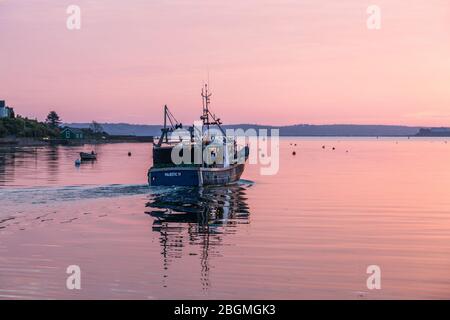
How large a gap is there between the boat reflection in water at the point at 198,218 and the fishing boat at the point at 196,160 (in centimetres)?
99

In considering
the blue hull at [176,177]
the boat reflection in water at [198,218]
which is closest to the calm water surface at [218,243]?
the boat reflection in water at [198,218]

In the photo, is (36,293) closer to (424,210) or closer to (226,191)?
(424,210)

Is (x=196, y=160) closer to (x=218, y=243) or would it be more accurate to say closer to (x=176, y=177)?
(x=176, y=177)

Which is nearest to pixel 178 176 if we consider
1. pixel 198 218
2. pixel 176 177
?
pixel 176 177

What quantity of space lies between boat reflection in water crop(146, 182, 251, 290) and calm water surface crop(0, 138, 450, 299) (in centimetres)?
8

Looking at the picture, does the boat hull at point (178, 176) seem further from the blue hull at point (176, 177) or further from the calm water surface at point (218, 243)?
the calm water surface at point (218, 243)

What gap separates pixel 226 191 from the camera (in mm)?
56312

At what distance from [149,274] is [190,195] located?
28739 millimetres

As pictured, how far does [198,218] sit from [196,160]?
65.6 ft

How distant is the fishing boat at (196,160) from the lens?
53.9 meters

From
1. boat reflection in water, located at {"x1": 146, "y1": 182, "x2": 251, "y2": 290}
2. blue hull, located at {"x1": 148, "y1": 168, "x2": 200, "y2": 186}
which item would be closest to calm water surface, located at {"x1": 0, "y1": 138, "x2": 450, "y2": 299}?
boat reflection in water, located at {"x1": 146, "y1": 182, "x2": 251, "y2": 290}

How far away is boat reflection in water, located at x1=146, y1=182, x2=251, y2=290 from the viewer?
87.0ft

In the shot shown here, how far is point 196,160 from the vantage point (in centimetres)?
5688

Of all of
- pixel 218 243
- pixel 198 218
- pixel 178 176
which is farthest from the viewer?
pixel 178 176
